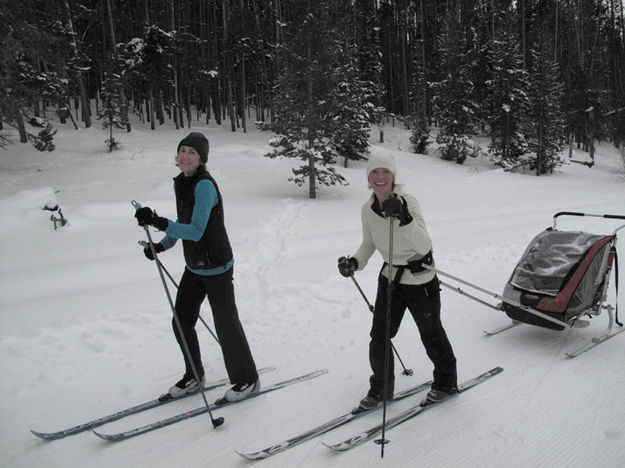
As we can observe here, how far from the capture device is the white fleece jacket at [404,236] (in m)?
3.03

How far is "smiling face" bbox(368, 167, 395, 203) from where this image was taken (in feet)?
9.82

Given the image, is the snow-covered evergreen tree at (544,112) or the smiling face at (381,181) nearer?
the smiling face at (381,181)

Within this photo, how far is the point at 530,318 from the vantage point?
4469 mm

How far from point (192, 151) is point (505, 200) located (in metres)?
16.9

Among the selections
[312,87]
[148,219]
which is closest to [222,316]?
[148,219]

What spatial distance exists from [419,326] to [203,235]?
6.22ft

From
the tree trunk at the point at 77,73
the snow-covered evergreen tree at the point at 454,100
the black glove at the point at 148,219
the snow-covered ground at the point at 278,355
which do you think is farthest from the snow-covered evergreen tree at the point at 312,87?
the tree trunk at the point at 77,73

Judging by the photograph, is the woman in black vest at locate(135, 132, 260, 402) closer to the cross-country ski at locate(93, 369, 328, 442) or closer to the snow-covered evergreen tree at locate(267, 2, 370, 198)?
the cross-country ski at locate(93, 369, 328, 442)

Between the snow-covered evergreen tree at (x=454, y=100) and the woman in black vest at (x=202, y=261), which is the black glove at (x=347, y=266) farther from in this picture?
the snow-covered evergreen tree at (x=454, y=100)

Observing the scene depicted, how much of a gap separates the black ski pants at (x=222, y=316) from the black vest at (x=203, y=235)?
0.50ft

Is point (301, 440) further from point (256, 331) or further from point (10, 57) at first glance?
point (10, 57)

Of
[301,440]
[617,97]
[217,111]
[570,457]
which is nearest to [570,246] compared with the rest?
[570,457]

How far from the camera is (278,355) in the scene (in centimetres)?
459

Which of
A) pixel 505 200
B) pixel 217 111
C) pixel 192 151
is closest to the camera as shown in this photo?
pixel 192 151
